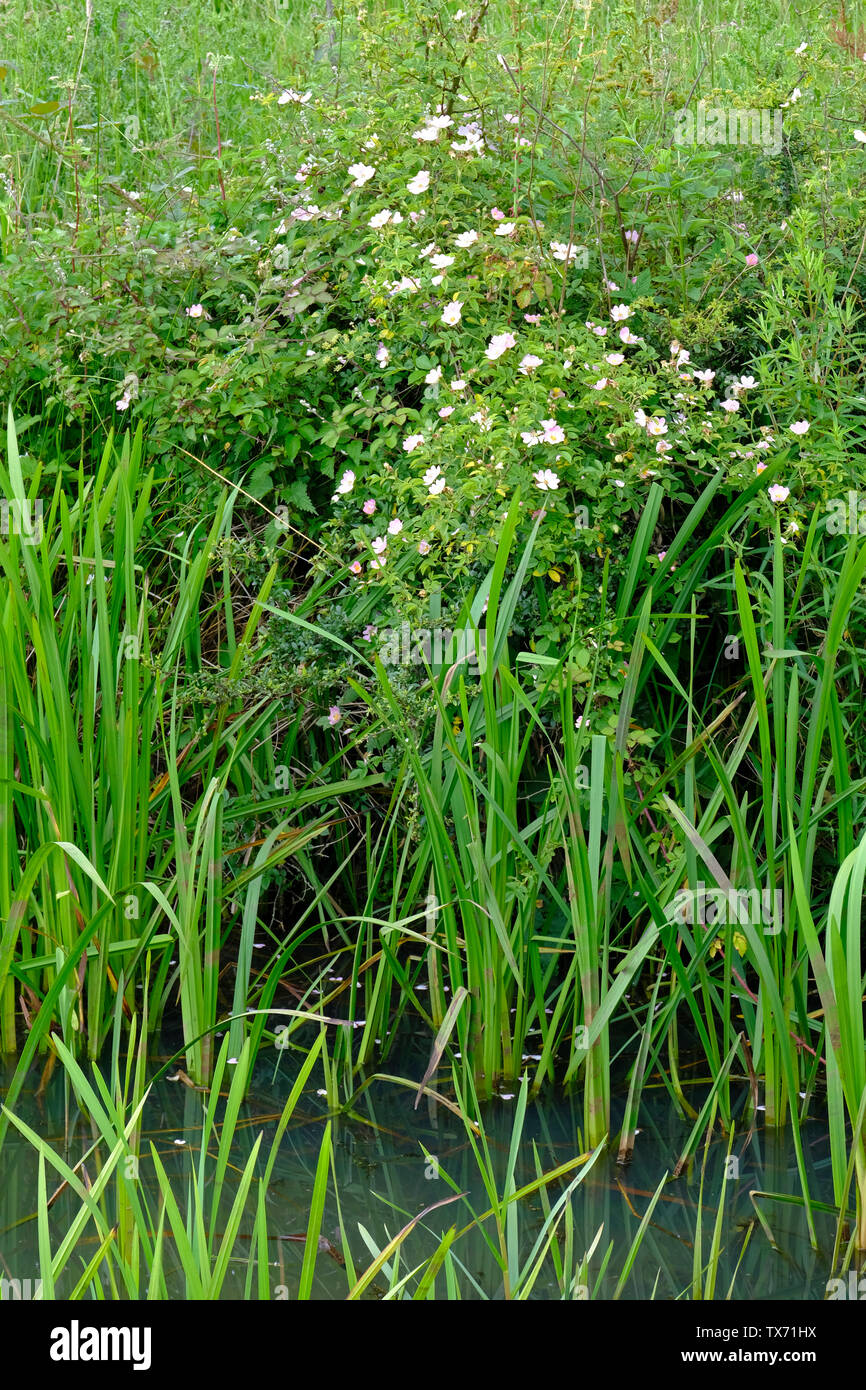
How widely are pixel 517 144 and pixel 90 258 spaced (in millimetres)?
1159

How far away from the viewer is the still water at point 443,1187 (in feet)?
6.35

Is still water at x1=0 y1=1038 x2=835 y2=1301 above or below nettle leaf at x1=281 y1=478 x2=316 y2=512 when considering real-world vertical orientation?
below

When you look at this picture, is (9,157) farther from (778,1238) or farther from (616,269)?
(778,1238)

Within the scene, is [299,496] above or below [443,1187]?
above

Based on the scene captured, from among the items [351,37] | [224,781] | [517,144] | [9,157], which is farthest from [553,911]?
[351,37]

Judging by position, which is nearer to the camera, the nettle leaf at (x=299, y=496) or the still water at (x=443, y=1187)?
the still water at (x=443, y=1187)

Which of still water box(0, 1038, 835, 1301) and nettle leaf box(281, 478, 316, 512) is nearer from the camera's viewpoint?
still water box(0, 1038, 835, 1301)

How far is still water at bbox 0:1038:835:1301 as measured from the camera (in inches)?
76.2

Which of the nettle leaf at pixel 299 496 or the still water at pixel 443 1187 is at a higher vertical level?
the nettle leaf at pixel 299 496

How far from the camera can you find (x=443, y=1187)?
2158mm

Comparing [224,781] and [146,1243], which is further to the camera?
[224,781]

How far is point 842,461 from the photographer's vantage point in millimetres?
2473

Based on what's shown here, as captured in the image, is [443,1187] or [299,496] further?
→ [299,496]
